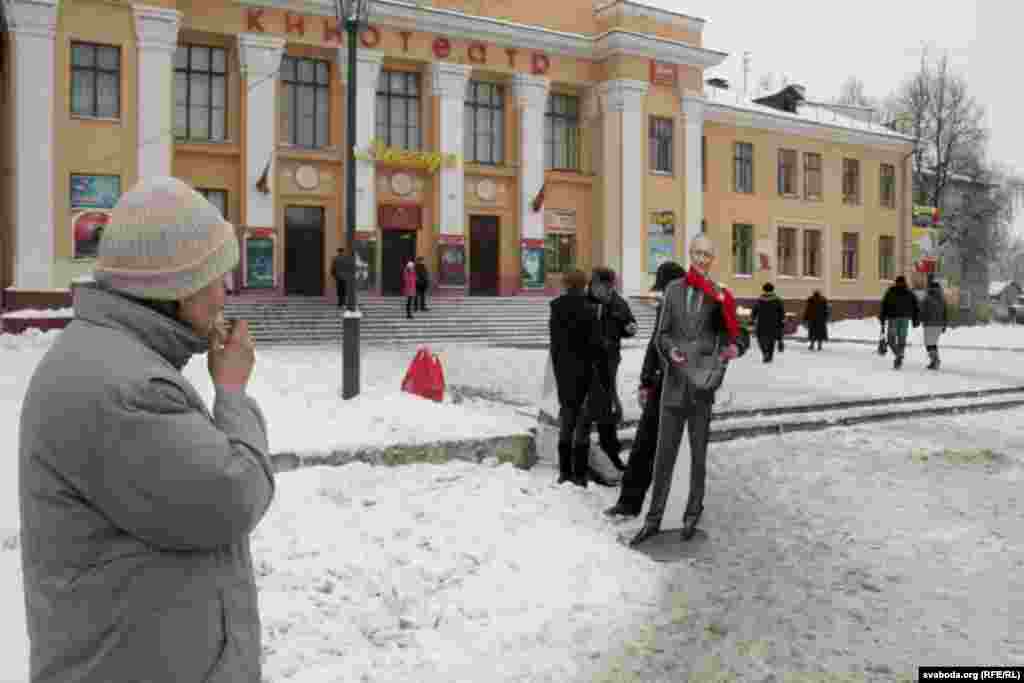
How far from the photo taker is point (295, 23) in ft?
87.0

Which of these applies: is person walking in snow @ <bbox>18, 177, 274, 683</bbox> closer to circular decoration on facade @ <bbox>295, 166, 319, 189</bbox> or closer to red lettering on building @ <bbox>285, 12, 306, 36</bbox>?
circular decoration on facade @ <bbox>295, 166, 319, 189</bbox>

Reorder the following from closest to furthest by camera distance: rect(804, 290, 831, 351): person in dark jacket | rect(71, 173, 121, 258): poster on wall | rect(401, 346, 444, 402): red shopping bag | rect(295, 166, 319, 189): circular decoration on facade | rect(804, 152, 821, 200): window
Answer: rect(401, 346, 444, 402): red shopping bag → rect(804, 290, 831, 351): person in dark jacket → rect(71, 173, 121, 258): poster on wall → rect(295, 166, 319, 189): circular decoration on facade → rect(804, 152, 821, 200): window

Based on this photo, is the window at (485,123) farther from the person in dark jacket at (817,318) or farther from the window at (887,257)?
the window at (887,257)

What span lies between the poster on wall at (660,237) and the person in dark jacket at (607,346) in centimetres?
2504

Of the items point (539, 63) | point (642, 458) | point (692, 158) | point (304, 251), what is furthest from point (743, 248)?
point (642, 458)

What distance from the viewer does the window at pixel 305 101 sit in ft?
91.0

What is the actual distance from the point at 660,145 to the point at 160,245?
3263 centimetres

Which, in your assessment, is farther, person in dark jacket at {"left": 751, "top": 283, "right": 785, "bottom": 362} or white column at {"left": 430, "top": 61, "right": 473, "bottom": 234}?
white column at {"left": 430, "top": 61, "right": 473, "bottom": 234}

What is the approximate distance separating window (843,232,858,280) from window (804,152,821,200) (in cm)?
272

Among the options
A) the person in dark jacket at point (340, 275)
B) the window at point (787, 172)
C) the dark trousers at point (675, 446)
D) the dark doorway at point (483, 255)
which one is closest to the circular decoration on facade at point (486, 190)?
the dark doorway at point (483, 255)

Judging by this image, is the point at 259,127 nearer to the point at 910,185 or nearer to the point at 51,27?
the point at 51,27

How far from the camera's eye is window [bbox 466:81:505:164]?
101ft

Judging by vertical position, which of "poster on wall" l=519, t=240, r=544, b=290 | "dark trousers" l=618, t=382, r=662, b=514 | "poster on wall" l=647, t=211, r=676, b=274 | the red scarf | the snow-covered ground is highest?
"poster on wall" l=647, t=211, r=676, b=274

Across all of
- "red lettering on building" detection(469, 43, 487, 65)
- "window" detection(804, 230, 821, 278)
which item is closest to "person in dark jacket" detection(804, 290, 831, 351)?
"red lettering on building" detection(469, 43, 487, 65)
